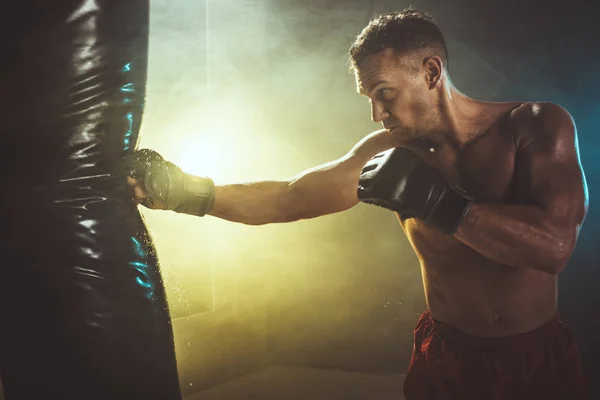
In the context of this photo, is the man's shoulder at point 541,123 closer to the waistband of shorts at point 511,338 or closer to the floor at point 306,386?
the waistband of shorts at point 511,338

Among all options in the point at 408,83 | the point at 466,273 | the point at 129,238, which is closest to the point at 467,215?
the point at 466,273

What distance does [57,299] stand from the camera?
3.67ft

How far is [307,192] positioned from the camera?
1.96 metres

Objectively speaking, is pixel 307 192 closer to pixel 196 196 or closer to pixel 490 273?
pixel 196 196

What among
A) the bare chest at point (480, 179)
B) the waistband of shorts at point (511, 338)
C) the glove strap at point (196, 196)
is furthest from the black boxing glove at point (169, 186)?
the waistband of shorts at point (511, 338)

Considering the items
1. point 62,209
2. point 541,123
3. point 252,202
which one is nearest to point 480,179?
point 541,123

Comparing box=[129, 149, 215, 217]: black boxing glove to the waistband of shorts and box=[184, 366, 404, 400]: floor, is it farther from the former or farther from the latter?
box=[184, 366, 404, 400]: floor

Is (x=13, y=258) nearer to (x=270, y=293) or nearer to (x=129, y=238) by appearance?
(x=129, y=238)

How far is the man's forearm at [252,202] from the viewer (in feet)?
6.11

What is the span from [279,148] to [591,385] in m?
2.33

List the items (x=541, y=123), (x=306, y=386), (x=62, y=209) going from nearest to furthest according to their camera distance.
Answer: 1. (x=62, y=209)
2. (x=541, y=123)
3. (x=306, y=386)

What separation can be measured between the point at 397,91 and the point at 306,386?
7.22 ft

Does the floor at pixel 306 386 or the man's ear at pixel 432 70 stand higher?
the man's ear at pixel 432 70

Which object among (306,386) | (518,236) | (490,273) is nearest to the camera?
(518,236)
